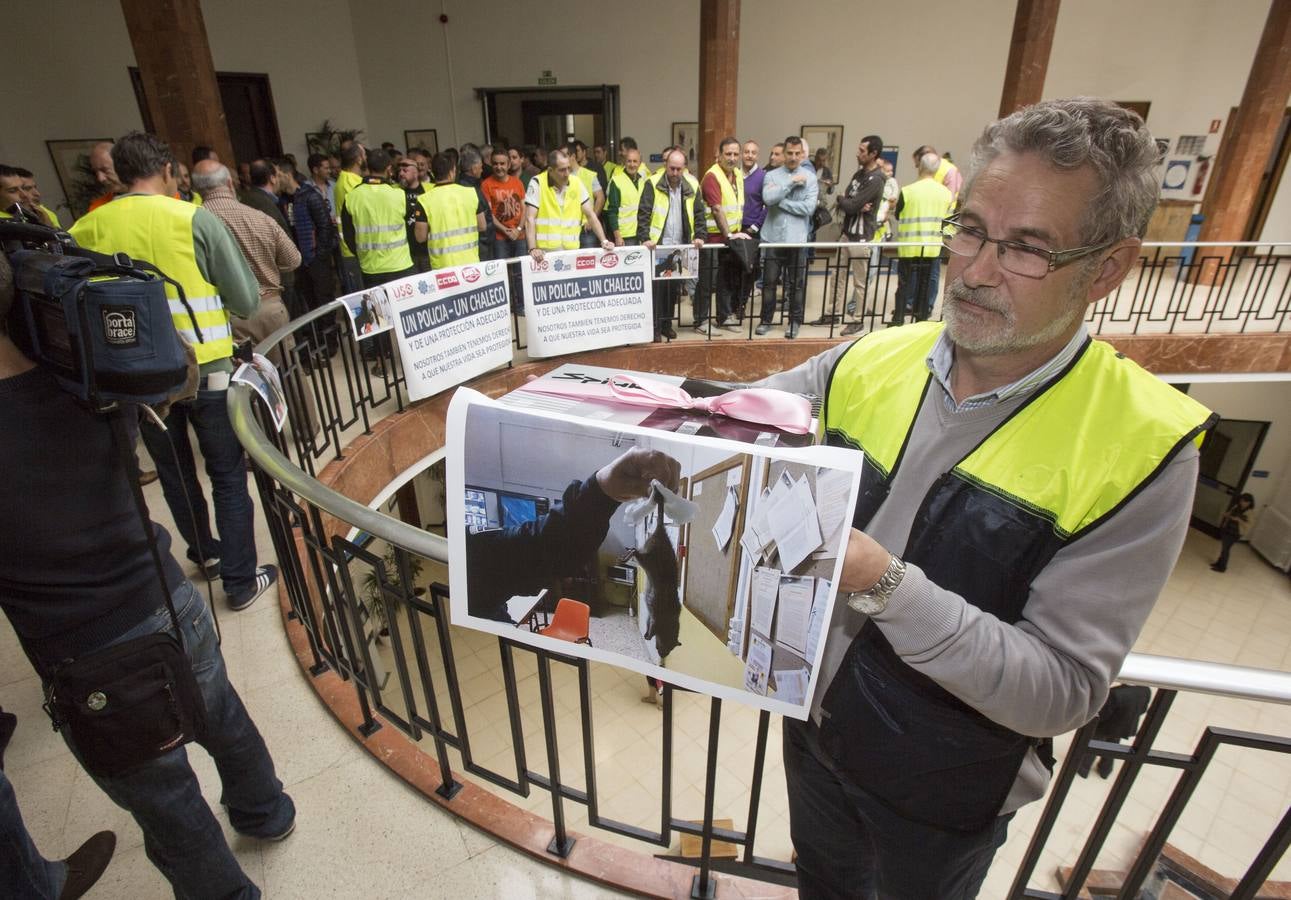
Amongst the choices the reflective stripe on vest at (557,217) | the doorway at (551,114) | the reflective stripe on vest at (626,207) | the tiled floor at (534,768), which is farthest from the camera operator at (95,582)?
the doorway at (551,114)

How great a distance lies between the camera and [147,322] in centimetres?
132

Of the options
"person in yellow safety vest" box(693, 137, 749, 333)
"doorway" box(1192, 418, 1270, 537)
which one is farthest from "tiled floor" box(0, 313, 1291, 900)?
"person in yellow safety vest" box(693, 137, 749, 333)

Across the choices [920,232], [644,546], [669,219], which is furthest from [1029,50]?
[644,546]

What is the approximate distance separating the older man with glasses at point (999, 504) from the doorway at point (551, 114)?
41.7 feet

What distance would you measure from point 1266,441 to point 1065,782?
11935mm

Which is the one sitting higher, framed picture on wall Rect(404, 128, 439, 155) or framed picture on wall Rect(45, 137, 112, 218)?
framed picture on wall Rect(404, 128, 439, 155)

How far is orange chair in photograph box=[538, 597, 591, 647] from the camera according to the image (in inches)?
42.3

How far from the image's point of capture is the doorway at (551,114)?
1244 centimetres

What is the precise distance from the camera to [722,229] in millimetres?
6770

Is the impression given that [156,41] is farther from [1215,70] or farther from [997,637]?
[1215,70]

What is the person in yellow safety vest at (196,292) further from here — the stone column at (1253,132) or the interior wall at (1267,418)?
the interior wall at (1267,418)

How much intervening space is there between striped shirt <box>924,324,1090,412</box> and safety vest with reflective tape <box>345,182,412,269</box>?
5164mm

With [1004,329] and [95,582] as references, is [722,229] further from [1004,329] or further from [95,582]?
[95,582]

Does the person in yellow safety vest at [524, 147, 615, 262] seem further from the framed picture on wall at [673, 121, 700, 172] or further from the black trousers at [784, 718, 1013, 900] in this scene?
the framed picture on wall at [673, 121, 700, 172]
